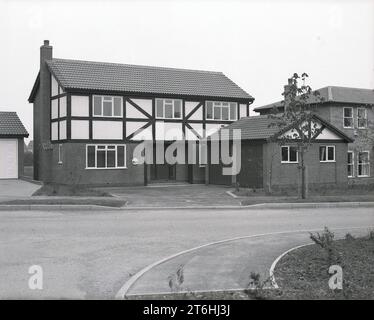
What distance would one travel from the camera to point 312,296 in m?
6.70

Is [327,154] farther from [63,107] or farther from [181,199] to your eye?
[63,107]

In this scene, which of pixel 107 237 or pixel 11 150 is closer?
pixel 107 237

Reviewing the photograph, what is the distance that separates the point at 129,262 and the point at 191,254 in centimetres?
129

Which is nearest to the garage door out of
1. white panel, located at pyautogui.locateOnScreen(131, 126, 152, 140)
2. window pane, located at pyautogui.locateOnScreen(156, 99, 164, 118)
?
white panel, located at pyautogui.locateOnScreen(131, 126, 152, 140)

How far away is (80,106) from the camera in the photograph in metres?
28.9

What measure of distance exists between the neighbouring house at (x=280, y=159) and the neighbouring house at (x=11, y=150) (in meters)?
13.4

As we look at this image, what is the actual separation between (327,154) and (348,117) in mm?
5502

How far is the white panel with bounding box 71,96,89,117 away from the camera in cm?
2872

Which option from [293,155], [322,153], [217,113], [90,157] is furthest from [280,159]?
[90,157]

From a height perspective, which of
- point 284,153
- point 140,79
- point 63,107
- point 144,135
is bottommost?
point 284,153

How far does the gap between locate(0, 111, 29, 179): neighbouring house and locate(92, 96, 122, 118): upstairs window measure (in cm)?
780

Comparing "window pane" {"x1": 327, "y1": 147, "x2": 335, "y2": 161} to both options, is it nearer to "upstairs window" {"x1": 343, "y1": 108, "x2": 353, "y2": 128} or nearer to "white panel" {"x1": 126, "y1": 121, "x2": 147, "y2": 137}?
"upstairs window" {"x1": 343, "y1": 108, "x2": 353, "y2": 128}
